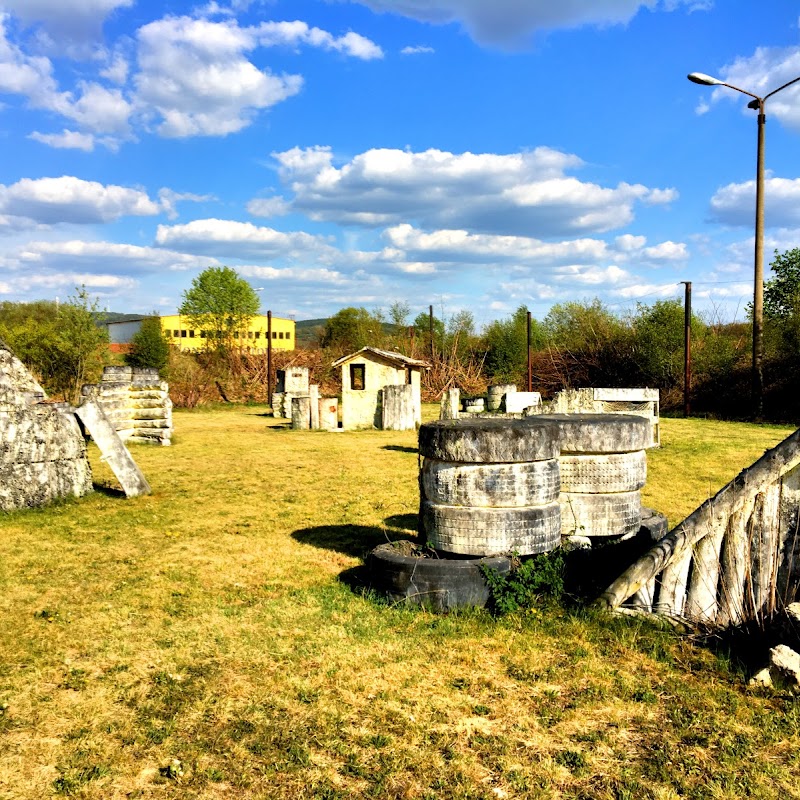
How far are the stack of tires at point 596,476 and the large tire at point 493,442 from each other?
814 mm

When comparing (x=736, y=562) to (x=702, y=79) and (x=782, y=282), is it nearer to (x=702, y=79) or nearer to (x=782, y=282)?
(x=702, y=79)

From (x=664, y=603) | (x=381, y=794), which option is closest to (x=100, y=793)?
(x=381, y=794)

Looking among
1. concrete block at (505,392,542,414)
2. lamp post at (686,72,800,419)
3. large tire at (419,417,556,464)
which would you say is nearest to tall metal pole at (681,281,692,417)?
lamp post at (686,72,800,419)

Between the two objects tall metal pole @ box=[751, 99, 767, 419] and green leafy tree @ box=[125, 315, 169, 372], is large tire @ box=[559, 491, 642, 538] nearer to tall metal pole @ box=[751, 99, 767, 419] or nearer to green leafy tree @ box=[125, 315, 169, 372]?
tall metal pole @ box=[751, 99, 767, 419]

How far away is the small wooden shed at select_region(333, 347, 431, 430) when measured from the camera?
21.9m

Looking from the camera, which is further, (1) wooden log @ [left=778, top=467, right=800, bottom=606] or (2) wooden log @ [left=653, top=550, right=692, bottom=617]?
(2) wooden log @ [left=653, top=550, right=692, bottom=617]

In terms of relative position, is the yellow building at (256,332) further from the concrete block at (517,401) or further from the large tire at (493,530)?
the large tire at (493,530)

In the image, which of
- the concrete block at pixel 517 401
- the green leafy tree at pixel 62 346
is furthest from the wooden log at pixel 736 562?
the green leafy tree at pixel 62 346

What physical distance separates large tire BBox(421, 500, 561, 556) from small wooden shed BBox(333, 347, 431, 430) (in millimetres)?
16094

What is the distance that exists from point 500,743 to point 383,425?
18.6 metres

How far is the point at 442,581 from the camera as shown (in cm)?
524

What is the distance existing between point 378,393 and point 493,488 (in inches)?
676

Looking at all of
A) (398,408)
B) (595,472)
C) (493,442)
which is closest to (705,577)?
(595,472)

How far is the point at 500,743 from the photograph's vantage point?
349 cm
